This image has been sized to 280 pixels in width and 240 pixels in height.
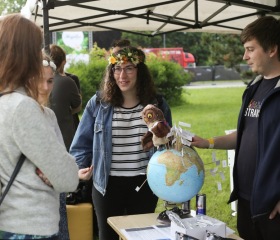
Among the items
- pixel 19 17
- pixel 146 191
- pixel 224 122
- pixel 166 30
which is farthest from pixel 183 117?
pixel 19 17

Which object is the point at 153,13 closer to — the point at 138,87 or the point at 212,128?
the point at 138,87

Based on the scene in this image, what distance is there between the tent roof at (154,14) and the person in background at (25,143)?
8.94 feet

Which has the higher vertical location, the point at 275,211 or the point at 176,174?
the point at 176,174

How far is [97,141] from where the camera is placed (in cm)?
263

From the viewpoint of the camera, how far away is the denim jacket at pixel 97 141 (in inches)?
102

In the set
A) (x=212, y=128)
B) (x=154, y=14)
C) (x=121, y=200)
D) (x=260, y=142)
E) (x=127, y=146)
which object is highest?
(x=154, y=14)

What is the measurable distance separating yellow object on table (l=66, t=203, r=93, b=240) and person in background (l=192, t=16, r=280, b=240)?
1.16m

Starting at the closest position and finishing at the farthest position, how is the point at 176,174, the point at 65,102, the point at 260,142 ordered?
1. the point at 176,174
2. the point at 260,142
3. the point at 65,102

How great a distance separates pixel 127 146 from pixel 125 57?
50 cm

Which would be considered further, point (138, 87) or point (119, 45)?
point (119, 45)

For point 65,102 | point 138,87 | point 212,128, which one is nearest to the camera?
point 138,87

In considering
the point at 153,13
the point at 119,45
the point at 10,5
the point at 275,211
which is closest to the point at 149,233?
the point at 275,211

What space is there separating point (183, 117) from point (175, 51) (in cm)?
1982

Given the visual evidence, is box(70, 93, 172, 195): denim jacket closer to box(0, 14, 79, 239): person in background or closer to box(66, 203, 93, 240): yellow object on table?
box(66, 203, 93, 240): yellow object on table
